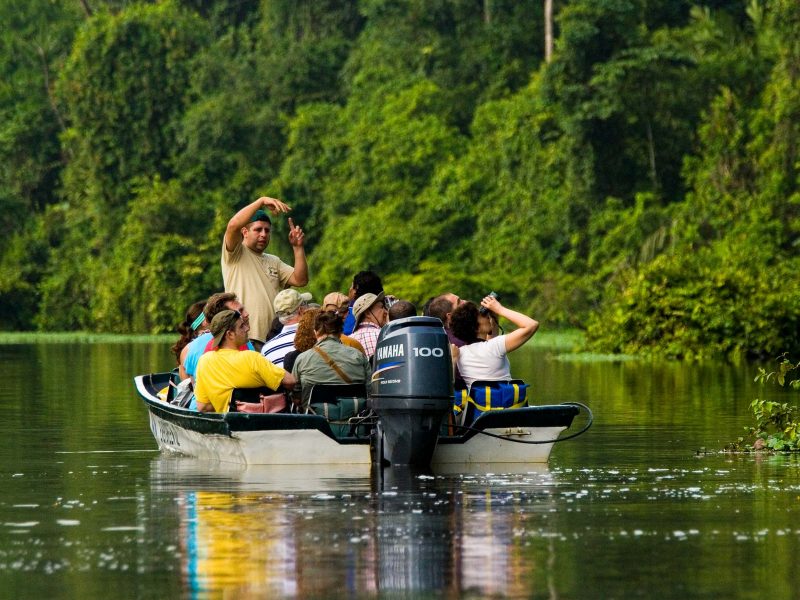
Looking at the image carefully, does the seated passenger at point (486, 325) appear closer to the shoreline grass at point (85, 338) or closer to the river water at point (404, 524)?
the river water at point (404, 524)

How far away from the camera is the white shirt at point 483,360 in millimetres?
13930

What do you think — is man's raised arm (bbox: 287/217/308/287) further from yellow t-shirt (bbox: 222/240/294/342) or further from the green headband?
the green headband

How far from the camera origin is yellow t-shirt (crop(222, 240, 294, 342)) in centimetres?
1561

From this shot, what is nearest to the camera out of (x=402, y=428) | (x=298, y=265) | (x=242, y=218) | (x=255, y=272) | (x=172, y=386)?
(x=402, y=428)

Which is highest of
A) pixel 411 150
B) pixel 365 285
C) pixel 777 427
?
pixel 411 150

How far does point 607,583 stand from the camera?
27.5ft

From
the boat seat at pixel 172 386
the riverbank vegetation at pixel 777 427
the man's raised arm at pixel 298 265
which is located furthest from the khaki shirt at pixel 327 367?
the riverbank vegetation at pixel 777 427

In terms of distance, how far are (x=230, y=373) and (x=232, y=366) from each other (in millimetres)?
67

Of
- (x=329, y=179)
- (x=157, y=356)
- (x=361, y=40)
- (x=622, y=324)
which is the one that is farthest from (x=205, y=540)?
(x=361, y=40)

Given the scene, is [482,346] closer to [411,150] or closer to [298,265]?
[298,265]

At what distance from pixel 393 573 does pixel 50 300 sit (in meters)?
58.8

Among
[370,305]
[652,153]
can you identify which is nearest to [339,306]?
[370,305]

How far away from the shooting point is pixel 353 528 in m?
10.2

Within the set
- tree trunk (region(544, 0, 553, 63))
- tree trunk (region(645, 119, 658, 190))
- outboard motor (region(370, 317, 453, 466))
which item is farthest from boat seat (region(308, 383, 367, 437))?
tree trunk (region(544, 0, 553, 63))
